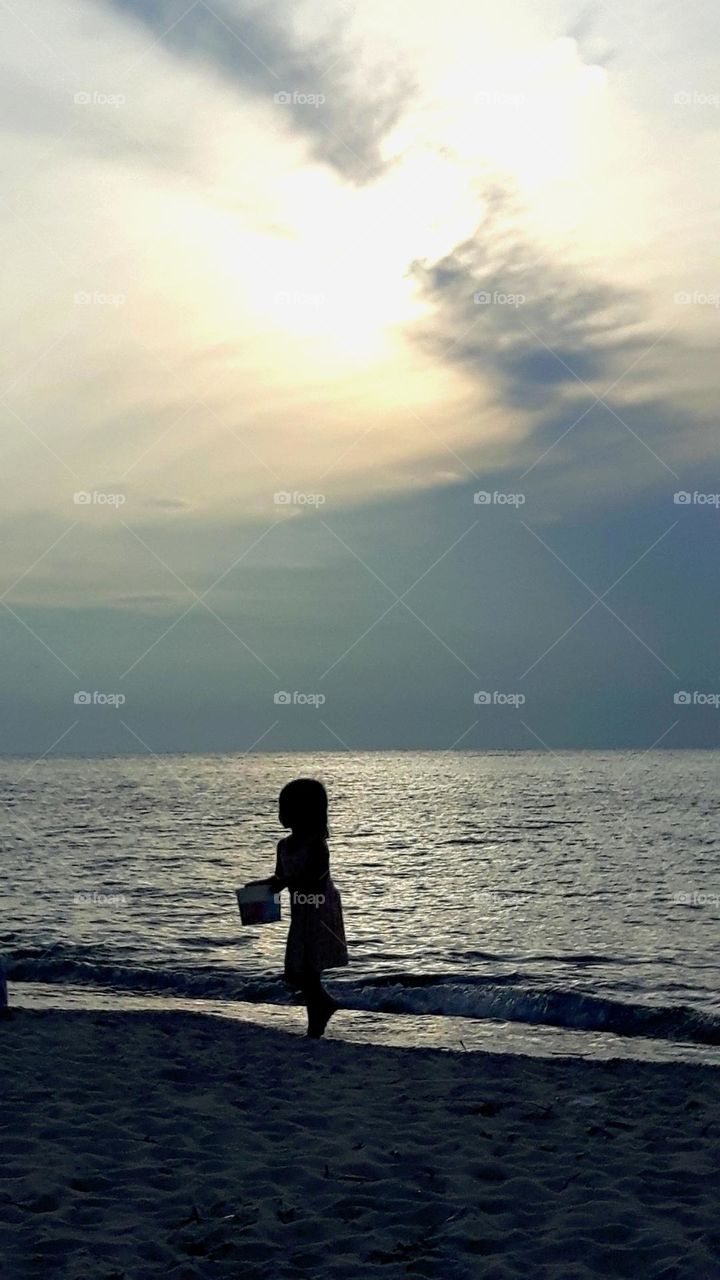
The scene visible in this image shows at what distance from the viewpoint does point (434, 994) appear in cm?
1279

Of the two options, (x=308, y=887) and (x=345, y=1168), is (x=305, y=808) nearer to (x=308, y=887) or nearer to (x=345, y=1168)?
(x=308, y=887)

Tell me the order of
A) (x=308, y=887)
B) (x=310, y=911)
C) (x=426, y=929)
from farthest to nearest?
1. (x=426, y=929)
2. (x=310, y=911)
3. (x=308, y=887)

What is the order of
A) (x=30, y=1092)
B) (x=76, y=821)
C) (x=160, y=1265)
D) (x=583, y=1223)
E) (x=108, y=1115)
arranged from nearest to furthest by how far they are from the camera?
(x=160, y=1265) → (x=583, y=1223) → (x=108, y=1115) → (x=30, y=1092) → (x=76, y=821)

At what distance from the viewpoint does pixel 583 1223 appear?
4.81 meters

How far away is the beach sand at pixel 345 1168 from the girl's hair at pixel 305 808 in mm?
1955

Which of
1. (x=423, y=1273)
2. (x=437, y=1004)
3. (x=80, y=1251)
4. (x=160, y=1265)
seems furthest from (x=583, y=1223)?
(x=437, y=1004)

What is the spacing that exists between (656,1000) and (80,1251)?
397 inches

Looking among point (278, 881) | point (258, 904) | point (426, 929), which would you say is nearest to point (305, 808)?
point (278, 881)

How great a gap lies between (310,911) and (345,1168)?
3187mm

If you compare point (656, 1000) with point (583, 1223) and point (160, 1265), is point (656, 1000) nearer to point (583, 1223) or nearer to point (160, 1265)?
point (583, 1223)

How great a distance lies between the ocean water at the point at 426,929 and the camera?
12.1 m

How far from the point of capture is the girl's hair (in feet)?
27.1

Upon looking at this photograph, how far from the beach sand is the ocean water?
3.06 meters

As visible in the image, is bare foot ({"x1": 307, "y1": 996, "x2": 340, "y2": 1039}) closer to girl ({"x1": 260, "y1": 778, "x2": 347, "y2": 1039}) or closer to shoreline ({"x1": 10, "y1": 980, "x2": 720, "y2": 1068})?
girl ({"x1": 260, "y1": 778, "x2": 347, "y2": 1039})
